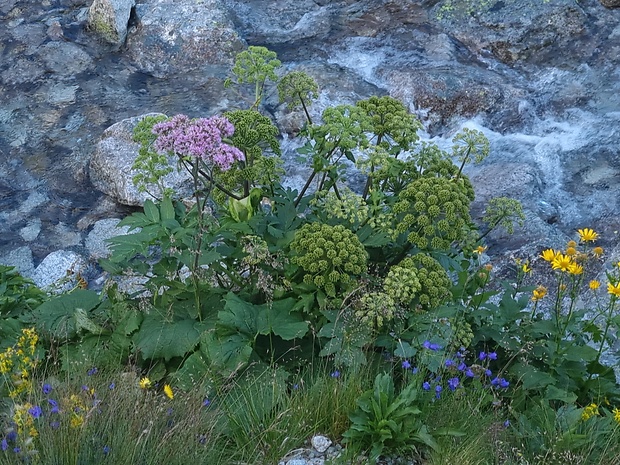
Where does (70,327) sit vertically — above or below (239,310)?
below

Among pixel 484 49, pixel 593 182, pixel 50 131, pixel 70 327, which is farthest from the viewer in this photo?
pixel 484 49

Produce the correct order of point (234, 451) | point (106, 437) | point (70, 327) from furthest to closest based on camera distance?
point (70, 327) < point (234, 451) < point (106, 437)

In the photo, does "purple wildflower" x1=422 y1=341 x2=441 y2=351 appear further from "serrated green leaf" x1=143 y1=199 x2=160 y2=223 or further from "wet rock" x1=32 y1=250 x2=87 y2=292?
"wet rock" x1=32 y1=250 x2=87 y2=292

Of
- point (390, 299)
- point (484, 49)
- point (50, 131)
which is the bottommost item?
point (50, 131)

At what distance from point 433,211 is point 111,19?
5.66 meters

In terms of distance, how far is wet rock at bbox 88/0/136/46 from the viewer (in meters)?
8.41

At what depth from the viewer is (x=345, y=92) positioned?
7.76 m

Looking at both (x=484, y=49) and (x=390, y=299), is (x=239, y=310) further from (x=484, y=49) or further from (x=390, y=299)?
(x=484, y=49)

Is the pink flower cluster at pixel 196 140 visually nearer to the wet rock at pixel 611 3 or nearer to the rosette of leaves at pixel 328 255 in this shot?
the rosette of leaves at pixel 328 255

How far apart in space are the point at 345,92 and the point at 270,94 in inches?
29.3

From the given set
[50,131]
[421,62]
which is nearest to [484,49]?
[421,62]

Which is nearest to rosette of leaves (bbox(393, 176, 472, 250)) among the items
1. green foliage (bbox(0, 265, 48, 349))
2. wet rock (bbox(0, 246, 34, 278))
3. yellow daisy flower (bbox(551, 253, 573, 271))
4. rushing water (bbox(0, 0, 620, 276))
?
yellow daisy flower (bbox(551, 253, 573, 271))

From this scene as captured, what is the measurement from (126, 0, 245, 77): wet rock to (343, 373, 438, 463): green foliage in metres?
5.39

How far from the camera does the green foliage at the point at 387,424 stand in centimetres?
335
